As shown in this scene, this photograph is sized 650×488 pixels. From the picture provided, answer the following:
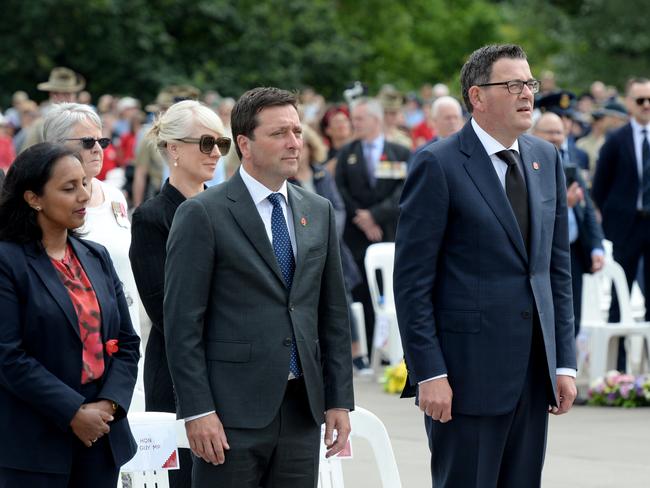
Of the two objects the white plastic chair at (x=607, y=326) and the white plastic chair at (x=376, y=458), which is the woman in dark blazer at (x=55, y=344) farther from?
the white plastic chair at (x=607, y=326)

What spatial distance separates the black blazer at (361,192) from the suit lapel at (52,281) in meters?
8.09

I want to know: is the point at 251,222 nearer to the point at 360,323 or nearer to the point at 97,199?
the point at 97,199

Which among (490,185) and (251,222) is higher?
(490,185)

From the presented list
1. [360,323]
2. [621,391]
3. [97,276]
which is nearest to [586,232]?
[621,391]

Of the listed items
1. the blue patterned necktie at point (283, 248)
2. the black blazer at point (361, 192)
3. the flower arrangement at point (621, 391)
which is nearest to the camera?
→ the blue patterned necktie at point (283, 248)

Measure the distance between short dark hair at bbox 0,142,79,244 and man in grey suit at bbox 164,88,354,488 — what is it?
46 centimetres

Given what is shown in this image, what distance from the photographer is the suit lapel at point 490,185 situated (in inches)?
211

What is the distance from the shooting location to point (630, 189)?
11828 mm

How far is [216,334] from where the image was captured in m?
5.02

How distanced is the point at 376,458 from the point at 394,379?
564 cm

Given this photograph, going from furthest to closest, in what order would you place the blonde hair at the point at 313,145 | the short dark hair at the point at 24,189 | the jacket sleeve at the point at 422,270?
the blonde hair at the point at 313,145
the jacket sleeve at the point at 422,270
the short dark hair at the point at 24,189

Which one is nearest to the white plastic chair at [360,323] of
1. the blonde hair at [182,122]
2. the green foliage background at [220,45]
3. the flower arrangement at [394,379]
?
the flower arrangement at [394,379]

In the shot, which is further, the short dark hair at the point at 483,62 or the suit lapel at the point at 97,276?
the short dark hair at the point at 483,62

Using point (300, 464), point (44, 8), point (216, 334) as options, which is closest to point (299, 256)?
point (216, 334)
